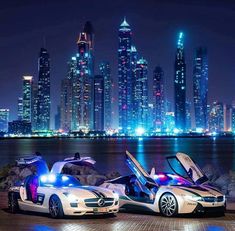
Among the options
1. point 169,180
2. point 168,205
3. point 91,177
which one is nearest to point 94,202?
point 168,205

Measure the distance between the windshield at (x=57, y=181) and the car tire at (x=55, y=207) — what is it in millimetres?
752

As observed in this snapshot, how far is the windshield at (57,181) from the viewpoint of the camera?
57.8ft

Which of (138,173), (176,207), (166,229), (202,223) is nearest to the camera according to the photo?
(166,229)

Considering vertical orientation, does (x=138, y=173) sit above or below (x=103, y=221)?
above

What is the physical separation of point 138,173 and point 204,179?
2.03 metres

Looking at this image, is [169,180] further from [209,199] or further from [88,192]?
[88,192]

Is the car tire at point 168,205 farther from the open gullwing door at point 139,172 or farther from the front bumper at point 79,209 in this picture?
the front bumper at point 79,209

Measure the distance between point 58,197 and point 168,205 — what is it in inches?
113

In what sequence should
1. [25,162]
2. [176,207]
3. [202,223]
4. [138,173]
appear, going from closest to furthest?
[202,223], [176,207], [138,173], [25,162]

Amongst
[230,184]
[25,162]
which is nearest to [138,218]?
[25,162]

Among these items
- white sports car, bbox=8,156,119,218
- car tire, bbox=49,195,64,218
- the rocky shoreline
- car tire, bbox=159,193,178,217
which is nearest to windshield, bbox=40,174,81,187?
white sports car, bbox=8,156,119,218

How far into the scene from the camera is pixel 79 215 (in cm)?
1662

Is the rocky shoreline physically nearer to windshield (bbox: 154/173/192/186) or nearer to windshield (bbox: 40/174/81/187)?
windshield (bbox: 154/173/192/186)

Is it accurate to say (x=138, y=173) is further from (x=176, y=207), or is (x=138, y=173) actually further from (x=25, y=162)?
(x=25, y=162)
